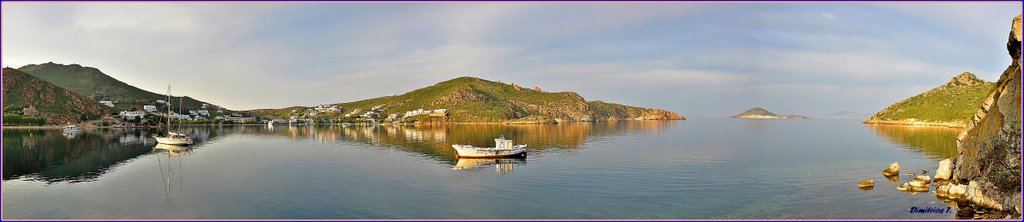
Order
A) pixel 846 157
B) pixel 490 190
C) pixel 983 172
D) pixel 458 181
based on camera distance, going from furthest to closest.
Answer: pixel 846 157
pixel 458 181
pixel 490 190
pixel 983 172

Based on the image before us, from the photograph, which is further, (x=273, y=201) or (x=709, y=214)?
(x=273, y=201)

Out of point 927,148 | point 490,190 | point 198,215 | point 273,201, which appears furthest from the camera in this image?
point 927,148

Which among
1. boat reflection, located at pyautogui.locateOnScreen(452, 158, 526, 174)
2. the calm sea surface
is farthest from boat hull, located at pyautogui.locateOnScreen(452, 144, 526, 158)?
the calm sea surface

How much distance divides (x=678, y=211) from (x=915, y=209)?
21.2 m

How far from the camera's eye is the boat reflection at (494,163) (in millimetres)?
76312

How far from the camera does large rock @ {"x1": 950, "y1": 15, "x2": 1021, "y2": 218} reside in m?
40.8

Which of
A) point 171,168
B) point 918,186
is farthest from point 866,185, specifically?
point 171,168

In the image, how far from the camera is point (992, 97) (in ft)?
184

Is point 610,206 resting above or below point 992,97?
below

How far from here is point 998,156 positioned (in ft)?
144

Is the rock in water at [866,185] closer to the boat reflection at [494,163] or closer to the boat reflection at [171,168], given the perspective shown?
the boat reflection at [494,163]

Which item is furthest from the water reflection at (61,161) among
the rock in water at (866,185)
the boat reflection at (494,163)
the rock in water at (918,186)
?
the rock in water at (918,186)

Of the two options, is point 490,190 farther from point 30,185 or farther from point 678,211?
point 30,185

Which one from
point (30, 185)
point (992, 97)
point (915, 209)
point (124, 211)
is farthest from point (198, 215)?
point (992, 97)
